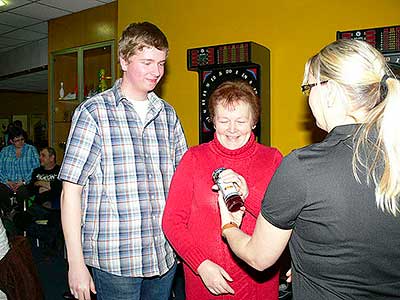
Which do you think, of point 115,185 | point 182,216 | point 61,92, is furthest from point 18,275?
point 61,92

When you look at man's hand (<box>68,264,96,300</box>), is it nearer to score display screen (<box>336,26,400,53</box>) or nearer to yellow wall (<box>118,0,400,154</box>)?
score display screen (<box>336,26,400,53</box>)

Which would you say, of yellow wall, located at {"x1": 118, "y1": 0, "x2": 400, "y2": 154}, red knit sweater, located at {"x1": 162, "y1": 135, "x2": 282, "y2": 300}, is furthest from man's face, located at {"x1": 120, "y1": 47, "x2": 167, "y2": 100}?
yellow wall, located at {"x1": 118, "y1": 0, "x2": 400, "y2": 154}

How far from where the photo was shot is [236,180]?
1.48 metres

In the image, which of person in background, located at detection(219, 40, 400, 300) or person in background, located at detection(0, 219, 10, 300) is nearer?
person in background, located at detection(219, 40, 400, 300)

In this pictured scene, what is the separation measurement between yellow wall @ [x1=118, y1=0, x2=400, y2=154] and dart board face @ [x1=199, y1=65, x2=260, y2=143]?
1.74 feet

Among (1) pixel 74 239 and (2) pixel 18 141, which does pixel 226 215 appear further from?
(2) pixel 18 141

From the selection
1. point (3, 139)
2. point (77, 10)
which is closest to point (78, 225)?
point (77, 10)

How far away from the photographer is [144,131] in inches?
67.8

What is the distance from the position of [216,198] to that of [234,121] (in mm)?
328

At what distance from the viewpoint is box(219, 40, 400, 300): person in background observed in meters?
1.00

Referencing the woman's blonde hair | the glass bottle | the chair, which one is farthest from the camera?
the glass bottle

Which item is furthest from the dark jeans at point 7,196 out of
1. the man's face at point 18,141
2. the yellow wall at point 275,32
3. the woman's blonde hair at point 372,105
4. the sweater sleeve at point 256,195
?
the woman's blonde hair at point 372,105

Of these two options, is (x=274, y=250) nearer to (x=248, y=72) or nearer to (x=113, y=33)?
(x=248, y=72)

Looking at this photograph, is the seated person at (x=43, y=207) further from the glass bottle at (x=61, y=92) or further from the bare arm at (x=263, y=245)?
the bare arm at (x=263, y=245)
